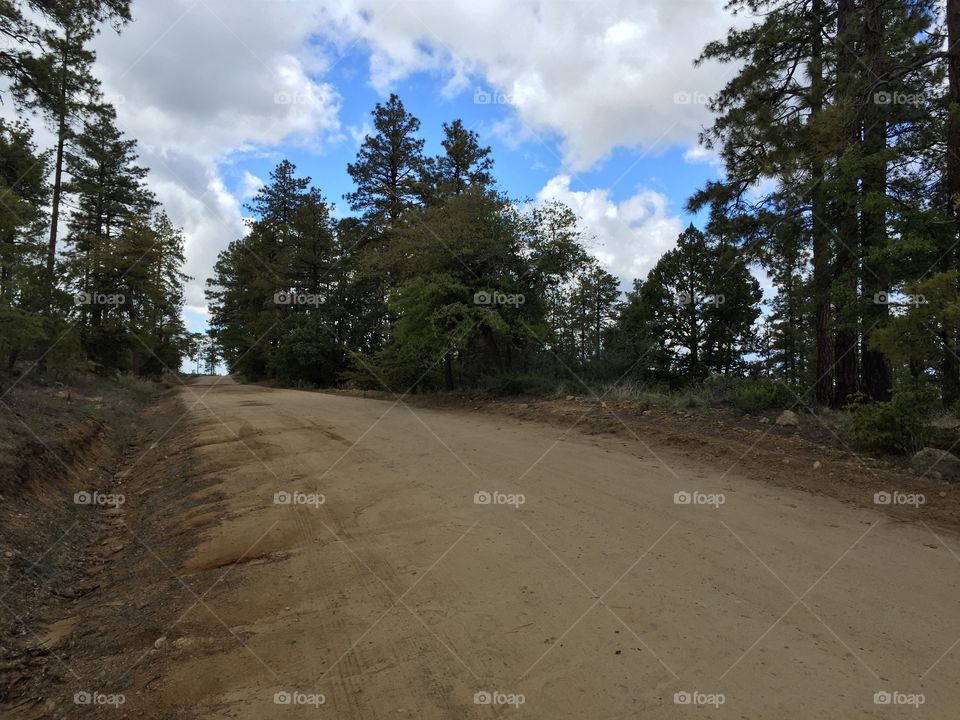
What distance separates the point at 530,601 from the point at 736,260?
38.3 feet

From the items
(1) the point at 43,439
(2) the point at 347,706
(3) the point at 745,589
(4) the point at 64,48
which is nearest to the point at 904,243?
(3) the point at 745,589

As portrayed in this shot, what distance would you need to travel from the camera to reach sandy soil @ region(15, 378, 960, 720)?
297 cm

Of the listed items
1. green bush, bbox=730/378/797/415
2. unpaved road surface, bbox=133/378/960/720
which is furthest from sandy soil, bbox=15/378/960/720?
green bush, bbox=730/378/797/415

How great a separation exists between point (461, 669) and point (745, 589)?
7.72ft

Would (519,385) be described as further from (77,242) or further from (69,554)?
(77,242)

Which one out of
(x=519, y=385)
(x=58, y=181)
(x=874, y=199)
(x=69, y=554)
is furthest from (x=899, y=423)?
(x=58, y=181)

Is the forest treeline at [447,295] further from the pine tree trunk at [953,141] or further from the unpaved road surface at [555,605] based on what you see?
the unpaved road surface at [555,605]

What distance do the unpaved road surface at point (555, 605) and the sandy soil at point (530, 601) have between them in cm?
Result: 2

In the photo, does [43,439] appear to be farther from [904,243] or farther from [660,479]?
[904,243]

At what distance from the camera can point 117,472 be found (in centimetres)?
1014

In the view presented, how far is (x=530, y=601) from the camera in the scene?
398 cm

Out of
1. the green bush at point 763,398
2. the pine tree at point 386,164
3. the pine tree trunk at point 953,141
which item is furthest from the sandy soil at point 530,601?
the pine tree at point 386,164

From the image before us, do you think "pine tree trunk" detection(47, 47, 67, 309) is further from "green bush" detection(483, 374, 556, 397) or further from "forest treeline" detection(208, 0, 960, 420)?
"green bush" detection(483, 374, 556, 397)

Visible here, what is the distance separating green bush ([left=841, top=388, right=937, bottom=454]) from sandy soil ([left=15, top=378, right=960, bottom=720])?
2.55 m
